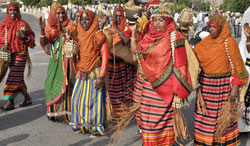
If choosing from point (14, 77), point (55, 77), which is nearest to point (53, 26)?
point (55, 77)

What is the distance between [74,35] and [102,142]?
5.37ft

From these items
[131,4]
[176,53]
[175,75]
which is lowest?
[175,75]

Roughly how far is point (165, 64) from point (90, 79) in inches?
63.0

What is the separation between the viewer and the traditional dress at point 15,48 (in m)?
6.43

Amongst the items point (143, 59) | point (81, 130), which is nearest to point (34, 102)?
point (81, 130)

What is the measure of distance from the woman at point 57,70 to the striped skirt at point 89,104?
2.03 feet

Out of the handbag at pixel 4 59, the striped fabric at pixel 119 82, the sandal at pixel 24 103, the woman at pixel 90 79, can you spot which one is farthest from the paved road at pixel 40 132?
the handbag at pixel 4 59

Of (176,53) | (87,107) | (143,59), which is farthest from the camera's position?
(87,107)

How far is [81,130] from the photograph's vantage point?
5.26 m

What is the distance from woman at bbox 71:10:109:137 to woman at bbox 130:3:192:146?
1.05 meters

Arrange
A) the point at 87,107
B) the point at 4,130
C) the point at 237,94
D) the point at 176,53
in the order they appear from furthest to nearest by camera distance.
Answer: the point at 4,130
the point at 87,107
the point at 237,94
the point at 176,53

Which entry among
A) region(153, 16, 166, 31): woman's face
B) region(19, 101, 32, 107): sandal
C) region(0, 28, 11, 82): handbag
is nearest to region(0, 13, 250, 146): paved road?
region(19, 101, 32, 107): sandal

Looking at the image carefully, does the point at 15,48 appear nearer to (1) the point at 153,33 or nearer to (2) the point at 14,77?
(2) the point at 14,77

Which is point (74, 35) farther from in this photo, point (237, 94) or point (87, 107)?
point (237, 94)
